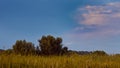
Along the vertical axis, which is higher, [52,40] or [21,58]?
[52,40]

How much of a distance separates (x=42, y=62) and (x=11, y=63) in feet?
3.65

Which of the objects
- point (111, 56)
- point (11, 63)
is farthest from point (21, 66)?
point (111, 56)

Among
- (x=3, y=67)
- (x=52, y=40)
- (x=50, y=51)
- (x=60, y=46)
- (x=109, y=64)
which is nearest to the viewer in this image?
(x=3, y=67)

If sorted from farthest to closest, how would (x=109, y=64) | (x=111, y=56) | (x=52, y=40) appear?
(x=52, y=40) < (x=111, y=56) < (x=109, y=64)

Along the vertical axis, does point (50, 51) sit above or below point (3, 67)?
above

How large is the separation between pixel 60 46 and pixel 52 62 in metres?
11.1

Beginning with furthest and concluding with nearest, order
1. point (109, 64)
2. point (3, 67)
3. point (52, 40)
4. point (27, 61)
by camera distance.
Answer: point (52, 40), point (109, 64), point (27, 61), point (3, 67)

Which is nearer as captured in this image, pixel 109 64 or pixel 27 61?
pixel 27 61

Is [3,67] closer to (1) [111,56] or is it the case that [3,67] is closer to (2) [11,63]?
(2) [11,63]

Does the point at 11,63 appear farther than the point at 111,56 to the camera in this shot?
No

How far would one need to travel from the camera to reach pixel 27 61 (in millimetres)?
10594

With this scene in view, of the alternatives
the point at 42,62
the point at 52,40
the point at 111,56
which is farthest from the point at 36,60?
the point at 52,40

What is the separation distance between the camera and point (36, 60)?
35.2 ft

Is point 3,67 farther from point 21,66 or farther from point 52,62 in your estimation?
point 52,62
